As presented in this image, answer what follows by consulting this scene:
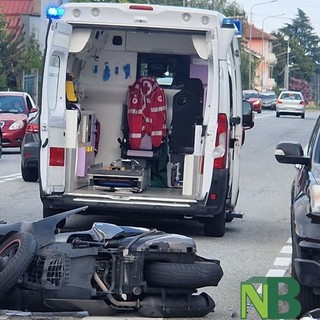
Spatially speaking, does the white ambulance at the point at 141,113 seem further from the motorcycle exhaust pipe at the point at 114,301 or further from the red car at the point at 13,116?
the red car at the point at 13,116

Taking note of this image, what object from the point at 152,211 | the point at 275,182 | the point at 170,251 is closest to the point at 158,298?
the point at 170,251

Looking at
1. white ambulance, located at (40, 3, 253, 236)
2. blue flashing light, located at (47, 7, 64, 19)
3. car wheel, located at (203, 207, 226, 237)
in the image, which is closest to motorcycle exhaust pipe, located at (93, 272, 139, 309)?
white ambulance, located at (40, 3, 253, 236)

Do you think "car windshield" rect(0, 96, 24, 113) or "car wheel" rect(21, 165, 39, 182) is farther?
"car windshield" rect(0, 96, 24, 113)

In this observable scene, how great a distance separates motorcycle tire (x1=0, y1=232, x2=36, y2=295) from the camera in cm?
770

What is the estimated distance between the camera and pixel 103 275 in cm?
798

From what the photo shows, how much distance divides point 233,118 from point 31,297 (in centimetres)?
558

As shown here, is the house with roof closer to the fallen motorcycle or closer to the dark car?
the dark car

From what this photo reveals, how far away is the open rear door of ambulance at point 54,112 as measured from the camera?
40.0ft

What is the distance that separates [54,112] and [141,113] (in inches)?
71.6

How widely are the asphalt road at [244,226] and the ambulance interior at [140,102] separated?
804 mm

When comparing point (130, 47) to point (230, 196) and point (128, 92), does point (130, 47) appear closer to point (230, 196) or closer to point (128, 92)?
point (128, 92)

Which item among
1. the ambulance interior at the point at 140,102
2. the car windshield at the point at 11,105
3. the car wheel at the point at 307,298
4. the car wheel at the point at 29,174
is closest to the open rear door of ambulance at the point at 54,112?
the ambulance interior at the point at 140,102

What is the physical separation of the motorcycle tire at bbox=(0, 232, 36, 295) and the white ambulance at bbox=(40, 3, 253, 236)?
14.3 feet

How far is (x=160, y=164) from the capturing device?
14234mm
